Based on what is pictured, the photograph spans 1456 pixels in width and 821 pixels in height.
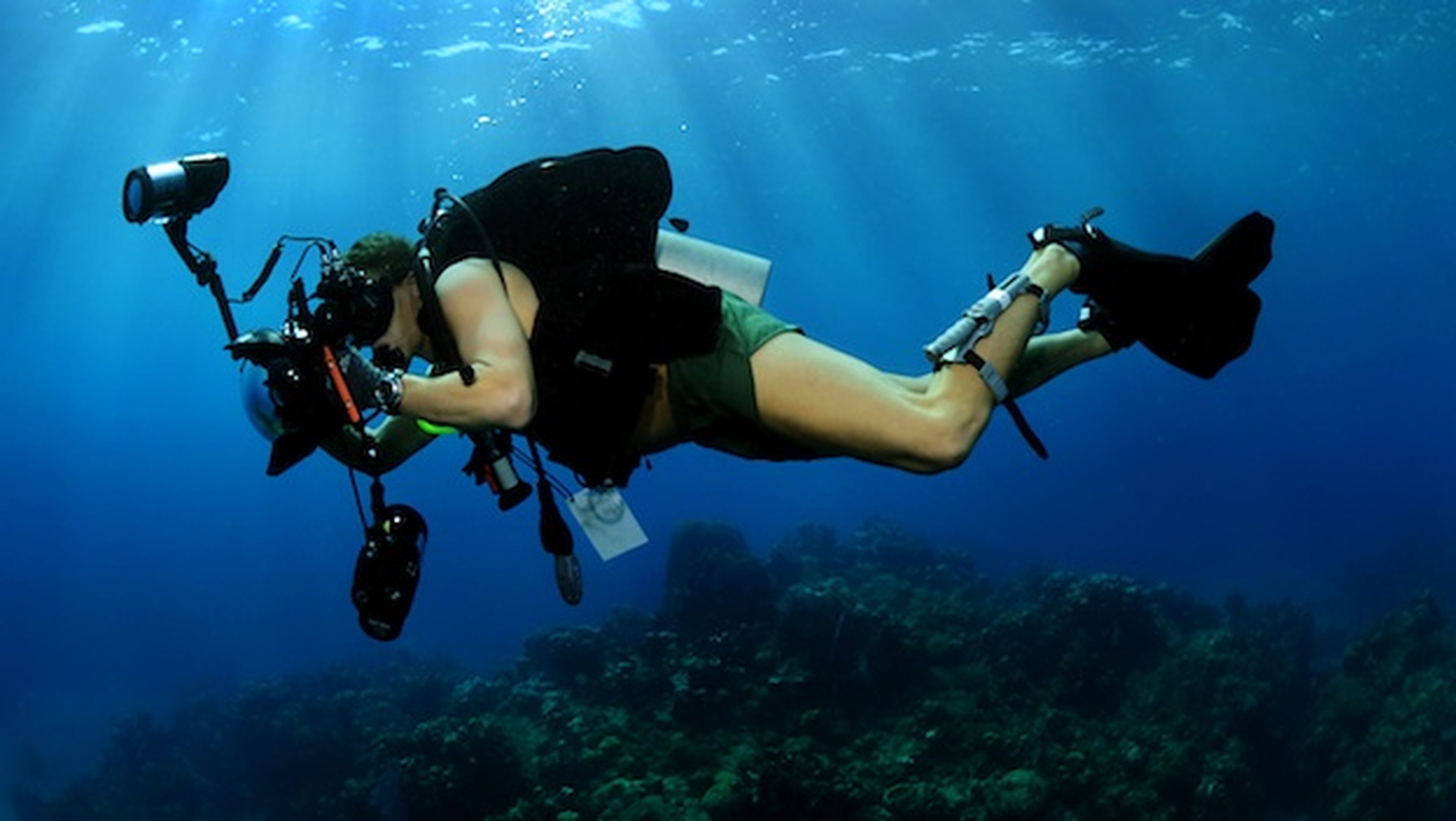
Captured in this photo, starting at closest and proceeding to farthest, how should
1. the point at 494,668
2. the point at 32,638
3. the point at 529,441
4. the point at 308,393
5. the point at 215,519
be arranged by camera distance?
the point at 308,393, the point at 529,441, the point at 494,668, the point at 32,638, the point at 215,519

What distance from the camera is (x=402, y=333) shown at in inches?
157

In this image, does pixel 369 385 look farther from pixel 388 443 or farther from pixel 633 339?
pixel 388 443

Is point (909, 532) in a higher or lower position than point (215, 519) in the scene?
lower

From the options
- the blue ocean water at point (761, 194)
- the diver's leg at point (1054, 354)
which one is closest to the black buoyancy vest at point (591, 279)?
the diver's leg at point (1054, 354)

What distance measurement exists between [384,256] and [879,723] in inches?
390

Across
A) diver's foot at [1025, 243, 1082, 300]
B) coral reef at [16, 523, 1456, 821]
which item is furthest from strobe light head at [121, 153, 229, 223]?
coral reef at [16, 523, 1456, 821]

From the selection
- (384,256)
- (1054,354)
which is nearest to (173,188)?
(384,256)

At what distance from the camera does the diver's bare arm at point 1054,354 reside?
4527mm

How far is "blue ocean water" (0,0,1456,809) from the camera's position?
87.5 ft

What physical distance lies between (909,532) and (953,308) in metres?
105

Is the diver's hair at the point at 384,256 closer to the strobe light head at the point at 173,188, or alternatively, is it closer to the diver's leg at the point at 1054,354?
the strobe light head at the point at 173,188

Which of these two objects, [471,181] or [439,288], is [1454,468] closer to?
[471,181]

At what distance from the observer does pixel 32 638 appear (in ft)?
229

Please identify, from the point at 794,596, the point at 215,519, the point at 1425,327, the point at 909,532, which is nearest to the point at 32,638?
the point at 215,519
